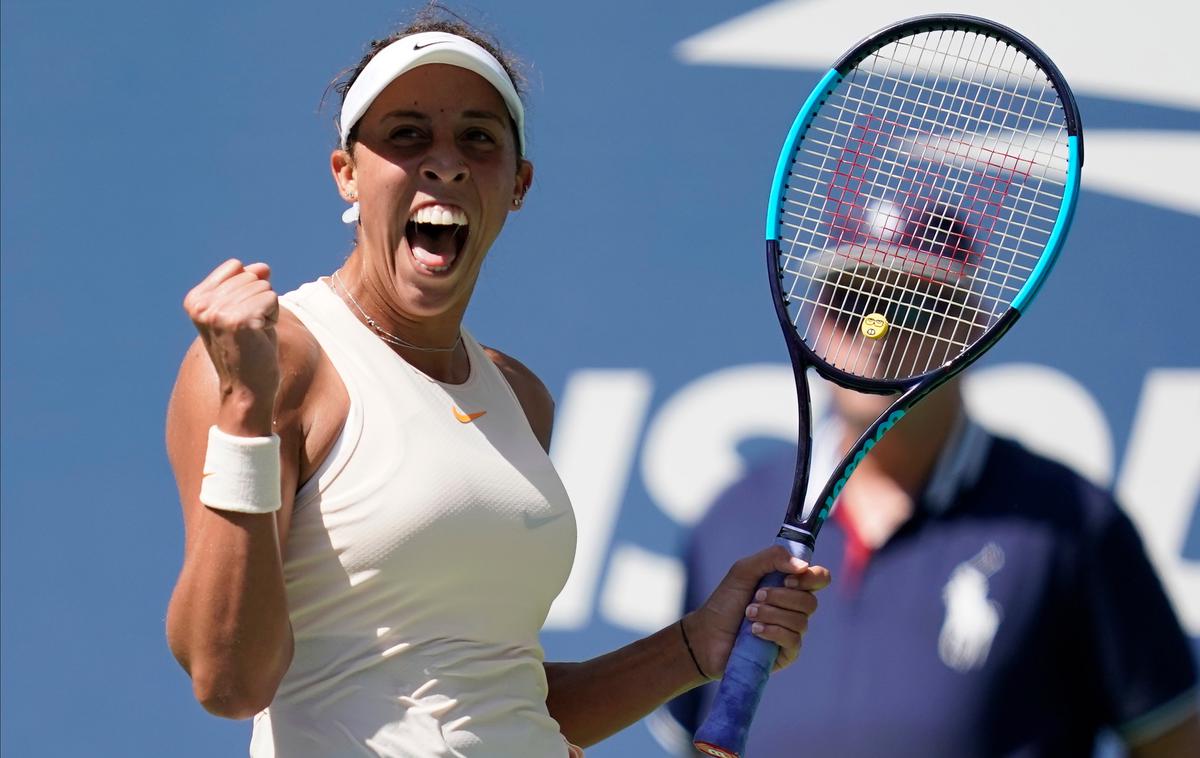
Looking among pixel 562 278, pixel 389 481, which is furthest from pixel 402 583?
pixel 562 278

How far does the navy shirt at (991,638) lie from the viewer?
2.87 m

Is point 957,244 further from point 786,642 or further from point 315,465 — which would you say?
point 315,465

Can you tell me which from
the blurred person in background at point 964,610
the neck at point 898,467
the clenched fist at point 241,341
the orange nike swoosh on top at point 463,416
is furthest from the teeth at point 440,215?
the neck at point 898,467

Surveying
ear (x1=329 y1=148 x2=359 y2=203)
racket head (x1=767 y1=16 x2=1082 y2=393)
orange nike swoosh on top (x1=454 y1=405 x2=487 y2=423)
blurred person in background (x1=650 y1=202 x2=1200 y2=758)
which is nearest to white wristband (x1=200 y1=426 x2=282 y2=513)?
orange nike swoosh on top (x1=454 y1=405 x2=487 y2=423)

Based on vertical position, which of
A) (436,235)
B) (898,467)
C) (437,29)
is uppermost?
(437,29)

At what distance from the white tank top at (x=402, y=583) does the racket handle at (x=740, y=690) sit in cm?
21

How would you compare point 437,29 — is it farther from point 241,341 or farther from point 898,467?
point 898,467

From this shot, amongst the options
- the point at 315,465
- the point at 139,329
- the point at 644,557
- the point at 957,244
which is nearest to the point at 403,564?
the point at 315,465

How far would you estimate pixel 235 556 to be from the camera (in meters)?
1.71

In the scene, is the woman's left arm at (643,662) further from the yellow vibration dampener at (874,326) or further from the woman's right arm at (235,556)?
the woman's right arm at (235,556)

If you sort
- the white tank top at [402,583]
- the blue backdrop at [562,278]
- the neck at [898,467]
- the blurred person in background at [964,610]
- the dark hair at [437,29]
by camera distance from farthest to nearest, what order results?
1. the blue backdrop at [562,278]
2. the neck at [898,467]
3. the blurred person in background at [964,610]
4. the dark hair at [437,29]
5. the white tank top at [402,583]

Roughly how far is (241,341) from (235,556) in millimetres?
219

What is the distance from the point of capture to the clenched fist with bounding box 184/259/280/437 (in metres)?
1.68

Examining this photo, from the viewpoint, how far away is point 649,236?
3.77 meters
